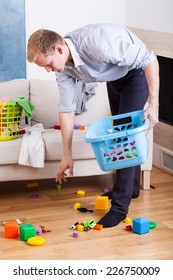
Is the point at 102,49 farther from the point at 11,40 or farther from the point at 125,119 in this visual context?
the point at 11,40

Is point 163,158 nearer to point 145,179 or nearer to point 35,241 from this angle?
point 145,179

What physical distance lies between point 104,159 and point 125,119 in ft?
1.04

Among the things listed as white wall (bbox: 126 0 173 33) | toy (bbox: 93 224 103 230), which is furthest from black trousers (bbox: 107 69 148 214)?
white wall (bbox: 126 0 173 33)

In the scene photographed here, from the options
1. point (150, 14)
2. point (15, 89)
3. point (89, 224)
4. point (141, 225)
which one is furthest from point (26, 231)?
point (150, 14)

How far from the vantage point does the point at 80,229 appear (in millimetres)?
3113

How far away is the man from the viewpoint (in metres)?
2.81

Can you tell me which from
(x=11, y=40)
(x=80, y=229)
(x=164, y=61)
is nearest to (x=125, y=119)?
(x=80, y=229)

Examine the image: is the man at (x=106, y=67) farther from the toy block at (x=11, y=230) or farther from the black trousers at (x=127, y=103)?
the toy block at (x=11, y=230)

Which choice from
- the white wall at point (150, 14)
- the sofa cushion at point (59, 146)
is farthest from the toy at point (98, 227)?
the white wall at point (150, 14)

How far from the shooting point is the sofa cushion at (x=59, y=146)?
3.59 m

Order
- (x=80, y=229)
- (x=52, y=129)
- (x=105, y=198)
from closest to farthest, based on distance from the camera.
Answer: (x=80, y=229)
(x=105, y=198)
(x=52, y=129)

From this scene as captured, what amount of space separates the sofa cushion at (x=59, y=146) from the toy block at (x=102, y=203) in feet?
1.15

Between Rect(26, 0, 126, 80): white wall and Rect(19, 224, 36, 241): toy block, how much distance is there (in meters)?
1.83

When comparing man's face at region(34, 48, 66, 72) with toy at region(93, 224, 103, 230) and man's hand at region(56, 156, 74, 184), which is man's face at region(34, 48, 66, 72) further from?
toy at region(93, 224, 103, 230)
